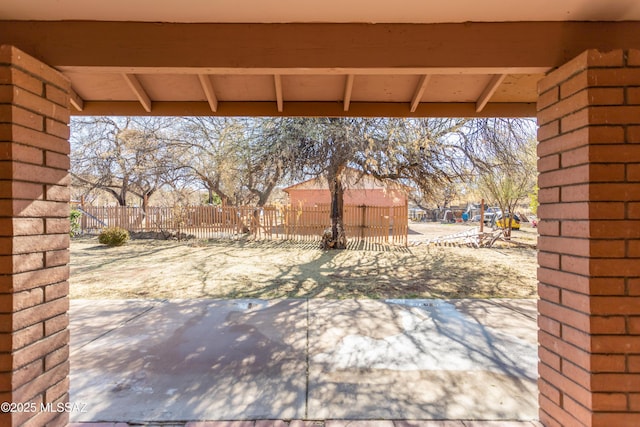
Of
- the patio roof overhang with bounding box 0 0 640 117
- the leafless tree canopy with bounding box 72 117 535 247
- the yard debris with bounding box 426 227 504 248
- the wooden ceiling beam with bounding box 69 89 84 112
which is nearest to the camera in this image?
the patio roof overhang with bounding box 0 0 640 117

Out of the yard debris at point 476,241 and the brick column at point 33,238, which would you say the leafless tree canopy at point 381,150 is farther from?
the brick column at point 33,238

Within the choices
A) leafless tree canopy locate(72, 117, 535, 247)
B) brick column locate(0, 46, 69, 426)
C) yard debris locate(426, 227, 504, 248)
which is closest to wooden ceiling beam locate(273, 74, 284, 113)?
brick column locate(0, 46, 69, 426)

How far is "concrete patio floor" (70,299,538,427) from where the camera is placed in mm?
2303

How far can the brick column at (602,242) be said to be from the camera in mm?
1692

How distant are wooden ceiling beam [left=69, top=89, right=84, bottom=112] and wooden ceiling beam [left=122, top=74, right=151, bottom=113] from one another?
58 centimetres

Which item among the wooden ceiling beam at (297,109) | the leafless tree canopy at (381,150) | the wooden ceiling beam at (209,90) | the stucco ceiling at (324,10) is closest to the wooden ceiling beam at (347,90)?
the wooden ceiling beam at (297,109)

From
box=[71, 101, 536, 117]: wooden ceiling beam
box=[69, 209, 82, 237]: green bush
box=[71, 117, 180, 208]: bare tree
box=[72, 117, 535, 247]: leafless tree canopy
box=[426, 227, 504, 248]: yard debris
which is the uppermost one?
box=[71, 117, 180, 208]: bare tree

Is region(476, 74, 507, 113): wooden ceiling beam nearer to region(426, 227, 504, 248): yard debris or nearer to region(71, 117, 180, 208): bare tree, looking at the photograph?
region(426, 227, 504, 248): yard debris

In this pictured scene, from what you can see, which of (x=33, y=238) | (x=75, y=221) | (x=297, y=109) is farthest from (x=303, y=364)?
(x=75, y=221)

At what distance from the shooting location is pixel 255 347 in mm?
3379

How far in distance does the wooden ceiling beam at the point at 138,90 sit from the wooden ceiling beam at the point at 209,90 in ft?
1.73

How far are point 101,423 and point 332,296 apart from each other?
12.7ft

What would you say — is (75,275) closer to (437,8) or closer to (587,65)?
(437,8)

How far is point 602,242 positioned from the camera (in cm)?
170
